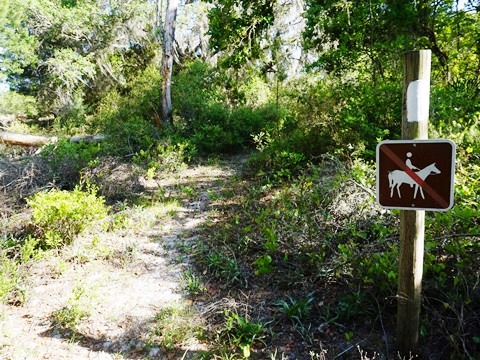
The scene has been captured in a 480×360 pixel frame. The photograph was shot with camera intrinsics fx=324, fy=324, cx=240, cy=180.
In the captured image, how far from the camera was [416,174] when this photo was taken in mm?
1934

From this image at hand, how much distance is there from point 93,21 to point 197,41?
5048mm

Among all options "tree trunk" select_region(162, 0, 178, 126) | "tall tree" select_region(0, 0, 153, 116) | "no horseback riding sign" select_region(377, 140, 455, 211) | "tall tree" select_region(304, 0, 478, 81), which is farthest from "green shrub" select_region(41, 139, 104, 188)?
"tall tree" select_region(0, 0, 153, 116)

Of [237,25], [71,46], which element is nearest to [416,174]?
[237,25]

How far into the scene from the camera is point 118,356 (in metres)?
2.89

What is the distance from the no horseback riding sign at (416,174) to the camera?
1871 mm

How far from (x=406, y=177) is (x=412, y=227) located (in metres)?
0.37

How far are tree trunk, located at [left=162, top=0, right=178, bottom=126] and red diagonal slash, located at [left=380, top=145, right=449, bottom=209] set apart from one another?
1002 cm

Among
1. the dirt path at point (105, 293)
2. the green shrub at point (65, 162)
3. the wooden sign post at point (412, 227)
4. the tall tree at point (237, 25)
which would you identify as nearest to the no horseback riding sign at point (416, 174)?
the wooden sign post at point (412, 227)

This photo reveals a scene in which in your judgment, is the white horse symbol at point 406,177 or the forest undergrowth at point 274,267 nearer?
the white horse symbol at point 406,177

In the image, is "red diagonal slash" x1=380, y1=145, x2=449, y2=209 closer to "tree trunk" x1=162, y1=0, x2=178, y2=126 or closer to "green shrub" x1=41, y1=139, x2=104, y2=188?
"green shrub" x1=41, y1=139, x2=104, y2=188

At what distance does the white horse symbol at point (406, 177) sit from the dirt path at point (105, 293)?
2171 mm

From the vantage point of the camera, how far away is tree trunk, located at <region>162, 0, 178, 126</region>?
Answer: 10.7 meters

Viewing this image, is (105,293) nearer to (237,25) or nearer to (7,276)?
(7,276)

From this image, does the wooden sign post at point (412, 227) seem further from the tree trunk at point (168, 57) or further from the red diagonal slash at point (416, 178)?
the tree trunk at point (168, 57)
